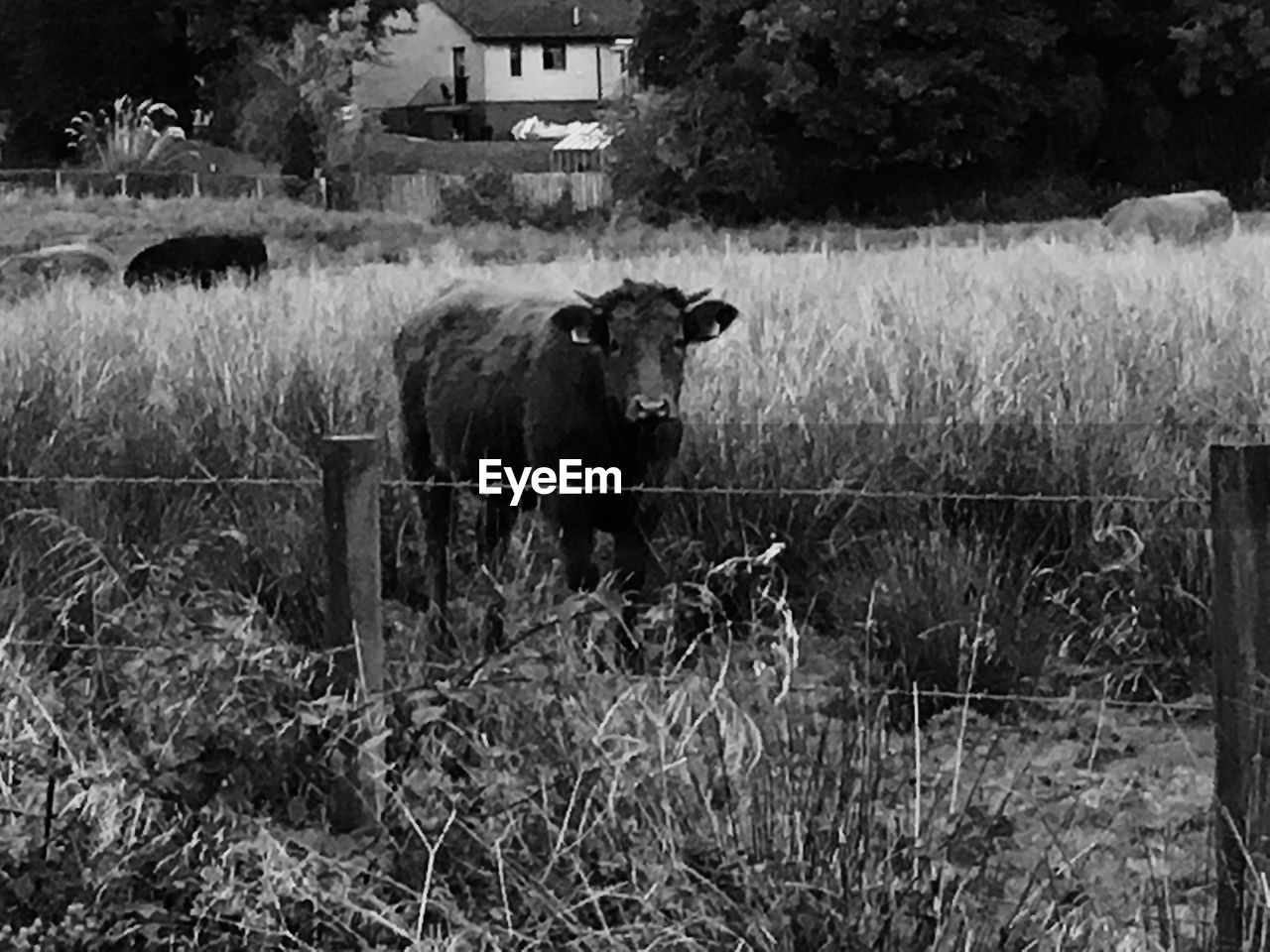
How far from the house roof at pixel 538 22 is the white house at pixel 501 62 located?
0.12 ft

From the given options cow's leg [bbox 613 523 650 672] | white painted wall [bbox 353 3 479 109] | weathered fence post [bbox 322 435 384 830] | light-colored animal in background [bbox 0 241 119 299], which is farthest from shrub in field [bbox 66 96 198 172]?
weathered fence post [bbox 322 435 384 830]

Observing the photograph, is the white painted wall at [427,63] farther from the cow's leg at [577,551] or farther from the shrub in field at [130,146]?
the cow's leg at [577,551]

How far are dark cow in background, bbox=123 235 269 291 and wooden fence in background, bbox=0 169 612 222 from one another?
13.3 meters

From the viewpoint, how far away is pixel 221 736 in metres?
4.32

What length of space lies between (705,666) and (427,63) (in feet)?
231

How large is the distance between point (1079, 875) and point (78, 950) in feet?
6.65

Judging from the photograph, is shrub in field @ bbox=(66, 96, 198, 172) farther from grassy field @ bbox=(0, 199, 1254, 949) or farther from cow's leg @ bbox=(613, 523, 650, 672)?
cow's leg @ bbox=(613, 523, 650, 672)

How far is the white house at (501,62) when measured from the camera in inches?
2827

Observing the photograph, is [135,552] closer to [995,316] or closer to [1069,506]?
[1069,506]

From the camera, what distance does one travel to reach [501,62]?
72.6 metres

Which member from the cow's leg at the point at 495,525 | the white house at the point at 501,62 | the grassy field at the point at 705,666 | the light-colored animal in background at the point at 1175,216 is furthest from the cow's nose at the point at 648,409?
the white house at the point at 501,62

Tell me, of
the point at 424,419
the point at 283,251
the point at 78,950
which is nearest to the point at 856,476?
the point at 424,419

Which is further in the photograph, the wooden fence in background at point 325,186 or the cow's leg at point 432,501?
the wooden fence in background at point 325,186

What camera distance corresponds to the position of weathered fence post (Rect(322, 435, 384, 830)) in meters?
4.17
